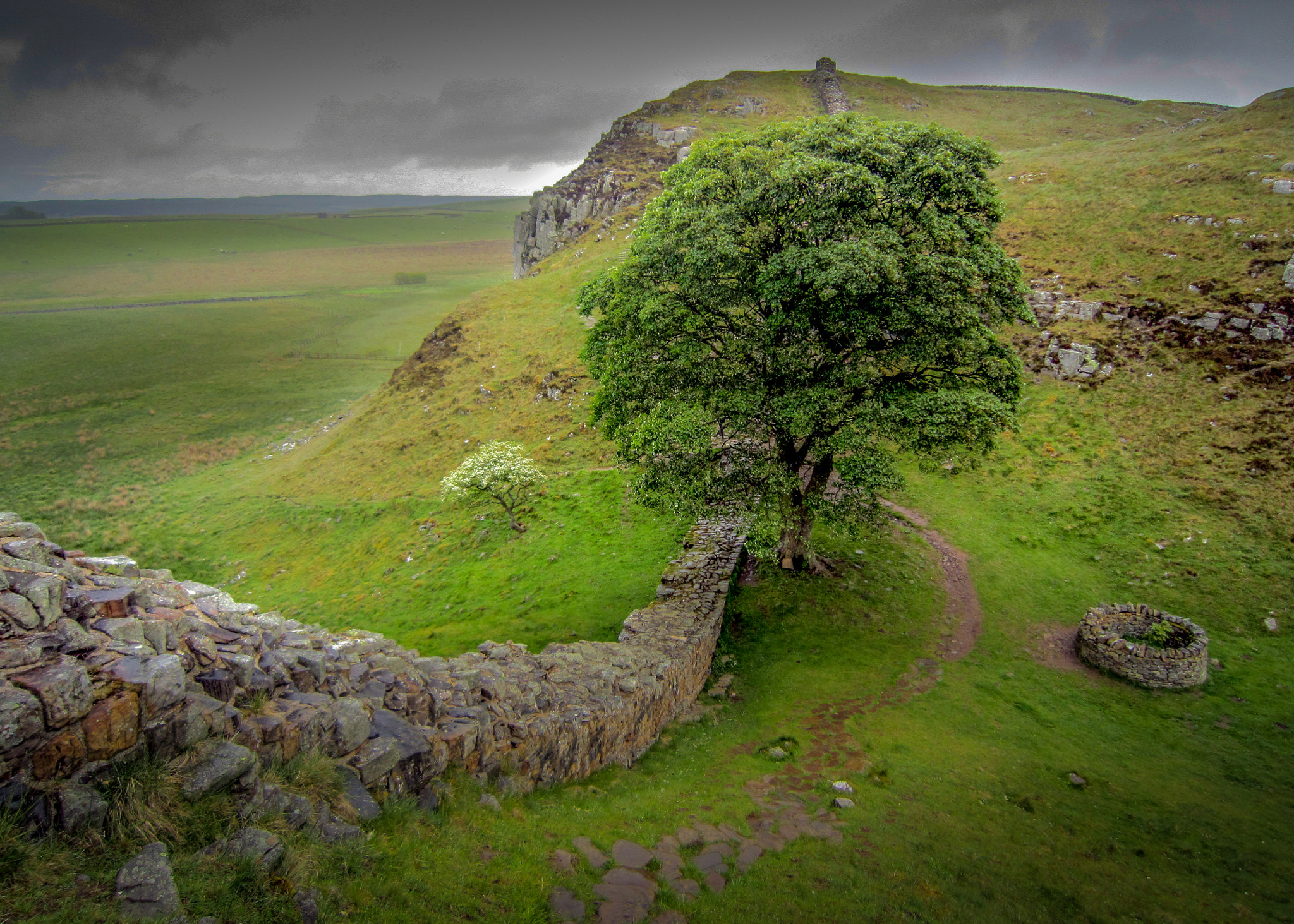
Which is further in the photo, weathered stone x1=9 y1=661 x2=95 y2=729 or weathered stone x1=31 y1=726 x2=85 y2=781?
weathered stone x1=9 y1=661 x2=95 y2=729

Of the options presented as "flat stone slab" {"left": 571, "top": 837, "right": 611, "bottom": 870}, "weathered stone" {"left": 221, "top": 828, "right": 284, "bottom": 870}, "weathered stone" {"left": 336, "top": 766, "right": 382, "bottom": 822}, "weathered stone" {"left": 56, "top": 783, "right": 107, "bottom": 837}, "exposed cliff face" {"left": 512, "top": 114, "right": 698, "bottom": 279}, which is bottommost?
"flat stone slab" {"left": 571, "top": 837, "right": 611, "bottom": 870}

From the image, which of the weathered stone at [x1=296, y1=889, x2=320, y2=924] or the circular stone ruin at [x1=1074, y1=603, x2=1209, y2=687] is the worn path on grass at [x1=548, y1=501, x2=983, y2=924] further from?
the circular stone ruin at [x1=1074, y1=603, x2=1209, y2=687]

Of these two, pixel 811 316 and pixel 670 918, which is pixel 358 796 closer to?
pixel 670 918

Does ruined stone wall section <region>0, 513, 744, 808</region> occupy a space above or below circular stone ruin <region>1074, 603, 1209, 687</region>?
above

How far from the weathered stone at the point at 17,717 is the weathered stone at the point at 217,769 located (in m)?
1.76

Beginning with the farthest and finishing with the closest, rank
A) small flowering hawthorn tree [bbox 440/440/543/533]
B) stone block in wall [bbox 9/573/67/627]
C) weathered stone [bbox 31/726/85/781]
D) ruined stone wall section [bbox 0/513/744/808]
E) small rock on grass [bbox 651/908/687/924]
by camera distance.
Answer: small flowering hawthorn tree [bbox 440/440/543/533] → small rock on grass [bbox 651/908/687/924] → stone block in wall [bbox 9/573/67/627] → ruined stone wall section [bbox 0/513/744/808] → weathered stone [bbox 31/726/85/781]

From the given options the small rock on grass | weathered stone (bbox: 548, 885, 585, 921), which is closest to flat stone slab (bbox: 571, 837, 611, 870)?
weathered stone (bbox: 548, 885, 585, 921)

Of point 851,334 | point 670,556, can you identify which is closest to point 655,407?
point 851,334

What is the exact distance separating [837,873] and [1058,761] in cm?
937

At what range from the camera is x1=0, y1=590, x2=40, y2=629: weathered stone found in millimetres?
7582

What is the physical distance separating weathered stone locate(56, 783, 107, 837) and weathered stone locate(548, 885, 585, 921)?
5.87 metres

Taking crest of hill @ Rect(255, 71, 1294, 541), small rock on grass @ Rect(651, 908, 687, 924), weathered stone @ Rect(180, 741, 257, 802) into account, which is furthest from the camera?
crest of hill @ Rect(255, 71, 1294, 541)

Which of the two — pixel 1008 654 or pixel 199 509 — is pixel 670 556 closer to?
pixel 1008 654

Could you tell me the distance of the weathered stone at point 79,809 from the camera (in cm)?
649
